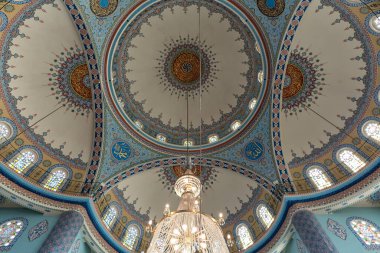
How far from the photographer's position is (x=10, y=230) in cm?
873

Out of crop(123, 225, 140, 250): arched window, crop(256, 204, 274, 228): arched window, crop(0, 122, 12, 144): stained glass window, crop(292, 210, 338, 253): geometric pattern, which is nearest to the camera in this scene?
crop(292, 210, 338, 253): geometric pattern

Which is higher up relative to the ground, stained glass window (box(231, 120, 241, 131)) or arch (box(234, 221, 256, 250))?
stained glass window (box(231, 120, 241, 131))

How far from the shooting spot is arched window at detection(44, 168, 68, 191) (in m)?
9.87

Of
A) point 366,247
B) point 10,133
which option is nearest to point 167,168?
point 10,133

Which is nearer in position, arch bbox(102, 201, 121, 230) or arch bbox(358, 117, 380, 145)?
arch bbox(358, 117, 380, 145)

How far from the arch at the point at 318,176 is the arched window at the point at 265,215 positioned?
5.51ft

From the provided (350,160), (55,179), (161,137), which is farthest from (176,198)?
(350,160)

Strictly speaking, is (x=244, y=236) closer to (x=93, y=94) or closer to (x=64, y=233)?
(x=64, y=233)

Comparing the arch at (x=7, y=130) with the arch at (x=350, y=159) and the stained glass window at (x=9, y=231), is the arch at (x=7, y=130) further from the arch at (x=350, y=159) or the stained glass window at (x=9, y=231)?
the arch at (x=350, y=159)

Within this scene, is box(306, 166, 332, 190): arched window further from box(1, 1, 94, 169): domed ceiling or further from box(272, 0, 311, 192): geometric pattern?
box(1, 1, 94, 169): domed ceiling

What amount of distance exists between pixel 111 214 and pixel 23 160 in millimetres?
3326

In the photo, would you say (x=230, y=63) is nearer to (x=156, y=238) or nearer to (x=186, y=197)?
(x=186, y=197)

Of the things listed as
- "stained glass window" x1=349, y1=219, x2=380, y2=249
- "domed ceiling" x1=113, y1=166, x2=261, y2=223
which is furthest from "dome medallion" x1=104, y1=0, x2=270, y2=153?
"stained glass window" x1=349, y1=219, x2=380, y2=249

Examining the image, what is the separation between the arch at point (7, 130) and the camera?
9.78 m
